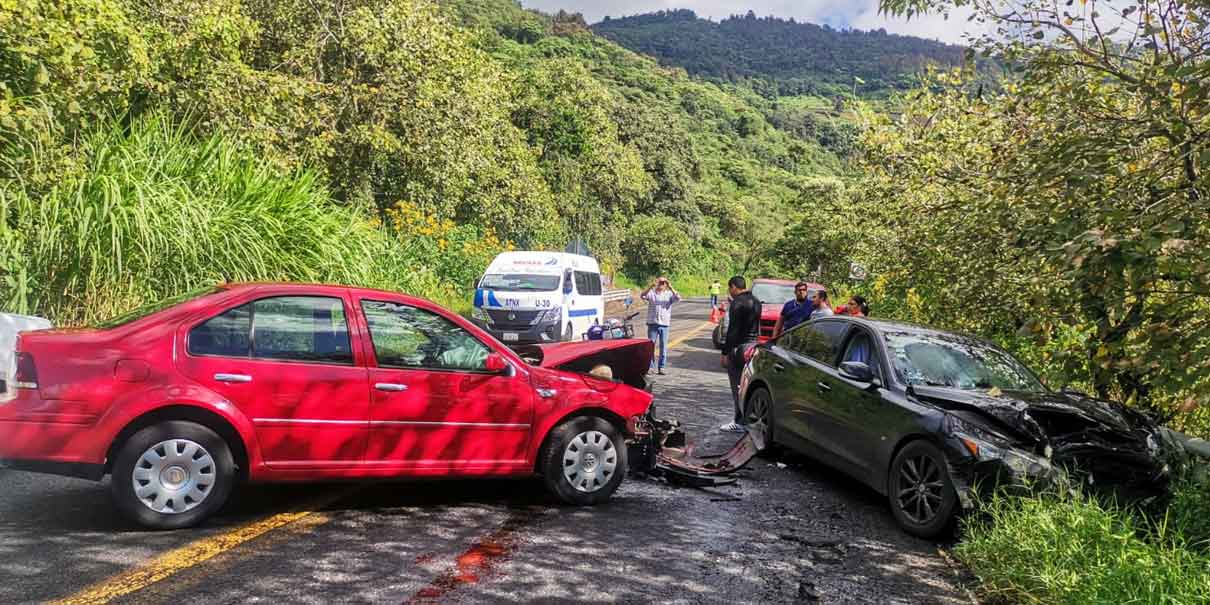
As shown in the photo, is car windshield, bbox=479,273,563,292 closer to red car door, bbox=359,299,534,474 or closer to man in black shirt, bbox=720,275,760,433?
man in black shirt, bbox=720,275,760,433

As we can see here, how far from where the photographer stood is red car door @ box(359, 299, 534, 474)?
18.1 ft

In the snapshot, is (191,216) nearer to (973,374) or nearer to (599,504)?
(599,504)

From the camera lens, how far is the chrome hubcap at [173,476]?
4.89 m

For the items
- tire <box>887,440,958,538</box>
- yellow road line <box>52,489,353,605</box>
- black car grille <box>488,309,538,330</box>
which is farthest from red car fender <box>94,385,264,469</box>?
black car grille <box>488,309,538,330</box>

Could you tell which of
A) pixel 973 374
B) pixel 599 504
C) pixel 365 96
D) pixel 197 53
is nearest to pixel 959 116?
pixel 973 374

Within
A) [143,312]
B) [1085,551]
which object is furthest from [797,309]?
[143,312]

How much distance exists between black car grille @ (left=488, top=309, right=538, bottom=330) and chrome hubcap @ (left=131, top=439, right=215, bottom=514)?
40.6 feet

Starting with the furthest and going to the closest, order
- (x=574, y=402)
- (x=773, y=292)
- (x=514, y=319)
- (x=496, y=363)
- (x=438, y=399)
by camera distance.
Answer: (x=773, y=292) < (x=514, y=319) < (x=574, y=402) < (x=496, y=363) < (x=438, y=399)

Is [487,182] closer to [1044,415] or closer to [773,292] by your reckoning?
[773,292]

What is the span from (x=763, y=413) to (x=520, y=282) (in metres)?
9.90

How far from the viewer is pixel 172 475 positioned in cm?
495

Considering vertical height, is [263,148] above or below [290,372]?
above

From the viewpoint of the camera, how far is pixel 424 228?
68.4 feet

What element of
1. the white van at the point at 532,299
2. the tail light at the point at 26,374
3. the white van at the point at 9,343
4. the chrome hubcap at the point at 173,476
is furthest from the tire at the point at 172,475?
the white van at the point at 532,299
